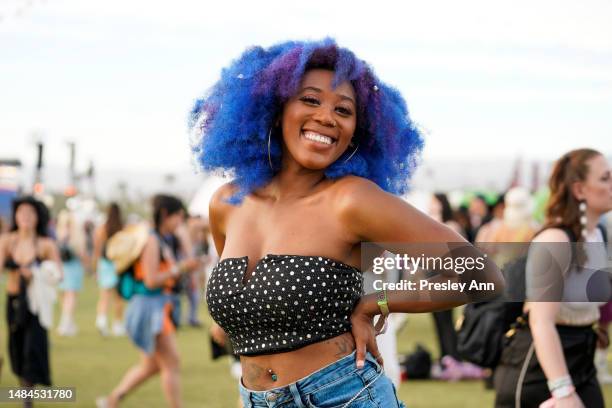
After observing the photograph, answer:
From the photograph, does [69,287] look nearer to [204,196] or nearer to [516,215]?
[204,196]

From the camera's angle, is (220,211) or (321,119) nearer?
(321,119)

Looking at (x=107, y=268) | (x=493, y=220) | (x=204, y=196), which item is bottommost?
(x=204, y=196)

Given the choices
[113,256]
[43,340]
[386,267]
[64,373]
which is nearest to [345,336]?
[386,267]

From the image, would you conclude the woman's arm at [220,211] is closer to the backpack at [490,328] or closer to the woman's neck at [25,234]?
the backpack at [490,328]

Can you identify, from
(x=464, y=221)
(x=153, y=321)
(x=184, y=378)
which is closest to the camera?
(x=153, y=321)

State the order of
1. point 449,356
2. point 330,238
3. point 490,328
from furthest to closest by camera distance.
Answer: point 449,356, point 490,328, point 330,238

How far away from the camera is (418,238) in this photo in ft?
10.6

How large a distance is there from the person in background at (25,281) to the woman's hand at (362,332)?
591cm

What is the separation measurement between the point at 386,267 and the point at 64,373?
27.3 ft

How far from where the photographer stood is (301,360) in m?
3.23

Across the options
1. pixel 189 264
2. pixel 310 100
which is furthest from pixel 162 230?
pixel 310 100

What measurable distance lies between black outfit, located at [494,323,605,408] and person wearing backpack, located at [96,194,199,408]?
389cm

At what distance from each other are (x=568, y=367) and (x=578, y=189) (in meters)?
0.82

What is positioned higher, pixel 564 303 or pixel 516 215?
pixel 516 215
